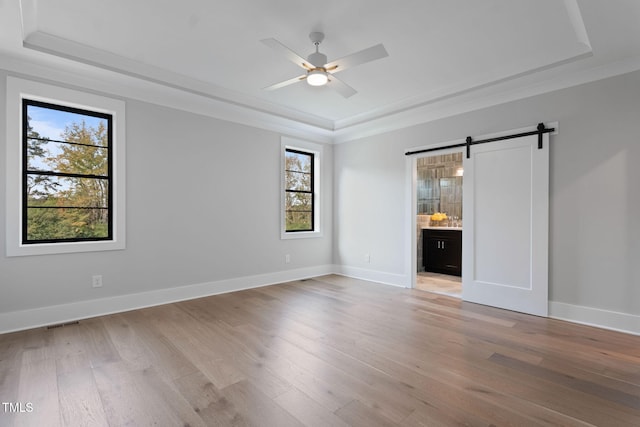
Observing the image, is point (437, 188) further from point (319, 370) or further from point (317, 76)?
→ point (319, 370)

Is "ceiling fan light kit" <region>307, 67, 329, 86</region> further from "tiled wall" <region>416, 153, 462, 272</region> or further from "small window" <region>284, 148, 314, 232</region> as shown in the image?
"tiled wall" <region>416, 153, 462, 272</region>

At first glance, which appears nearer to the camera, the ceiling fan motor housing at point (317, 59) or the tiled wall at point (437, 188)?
the ceiling fan motor housing at point (317, 59)

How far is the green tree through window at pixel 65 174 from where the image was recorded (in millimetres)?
3148

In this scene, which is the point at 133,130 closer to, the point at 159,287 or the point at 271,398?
the point at 159,287

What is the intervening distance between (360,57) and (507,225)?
105 inches

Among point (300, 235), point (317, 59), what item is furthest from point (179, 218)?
point (317, 59)

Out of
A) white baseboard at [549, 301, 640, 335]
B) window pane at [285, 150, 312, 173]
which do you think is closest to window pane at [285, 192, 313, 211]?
window pane at [285, 150, 312, 173]

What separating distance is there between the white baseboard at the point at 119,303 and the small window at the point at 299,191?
0.96m

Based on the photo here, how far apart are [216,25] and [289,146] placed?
8.89 ft

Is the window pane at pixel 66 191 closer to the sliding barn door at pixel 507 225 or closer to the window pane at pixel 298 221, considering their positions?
the window pane at pixel 298 221

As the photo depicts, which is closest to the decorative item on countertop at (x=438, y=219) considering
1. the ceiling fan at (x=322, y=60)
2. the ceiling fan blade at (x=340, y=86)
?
the ceiling fan blade at (x=340, y=86)

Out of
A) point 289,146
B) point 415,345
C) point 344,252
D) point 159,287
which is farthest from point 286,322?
point 289,146

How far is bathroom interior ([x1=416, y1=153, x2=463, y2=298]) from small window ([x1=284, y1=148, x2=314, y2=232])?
2.20 m

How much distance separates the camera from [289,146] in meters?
5.29
